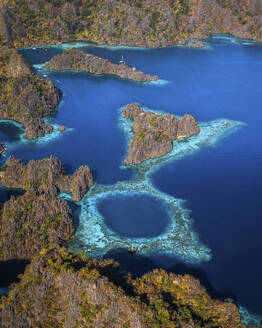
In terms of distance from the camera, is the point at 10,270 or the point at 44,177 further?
the point at 44,177

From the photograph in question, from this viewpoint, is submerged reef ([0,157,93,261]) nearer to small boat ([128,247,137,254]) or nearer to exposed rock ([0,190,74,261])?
exposed rock ([0,190,74,261])

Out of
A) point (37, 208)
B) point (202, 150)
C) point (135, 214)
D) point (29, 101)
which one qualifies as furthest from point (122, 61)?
point (37, 208)

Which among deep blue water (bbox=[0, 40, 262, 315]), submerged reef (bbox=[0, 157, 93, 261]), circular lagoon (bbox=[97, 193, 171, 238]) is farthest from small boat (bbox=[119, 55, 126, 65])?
circular lagoon (bbox=[97, 193, 171, 238])

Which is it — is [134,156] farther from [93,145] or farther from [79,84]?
[79,84]

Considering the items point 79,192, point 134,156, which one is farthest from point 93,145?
point 79,192

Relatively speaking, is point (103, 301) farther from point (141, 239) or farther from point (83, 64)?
point (83, 64)

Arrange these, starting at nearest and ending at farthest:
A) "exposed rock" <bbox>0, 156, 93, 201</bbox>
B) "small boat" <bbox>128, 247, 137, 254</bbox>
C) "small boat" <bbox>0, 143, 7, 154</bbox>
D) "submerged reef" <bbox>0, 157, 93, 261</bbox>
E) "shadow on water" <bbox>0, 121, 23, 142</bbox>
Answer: "small boat" <bbox>128, 247, 137, 254</bbox>
"submerged reef" <bbox>0, 157, 93, 261</bbox>
"exposed rock" <bbox>0, 156, 93, 201</bbox>
"small boat" <bbox>0, 143, 7, 154</bbox>
"shadow on water" <bbox>0, 121, 23, 142</bbox>

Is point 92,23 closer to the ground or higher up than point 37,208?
higher up
